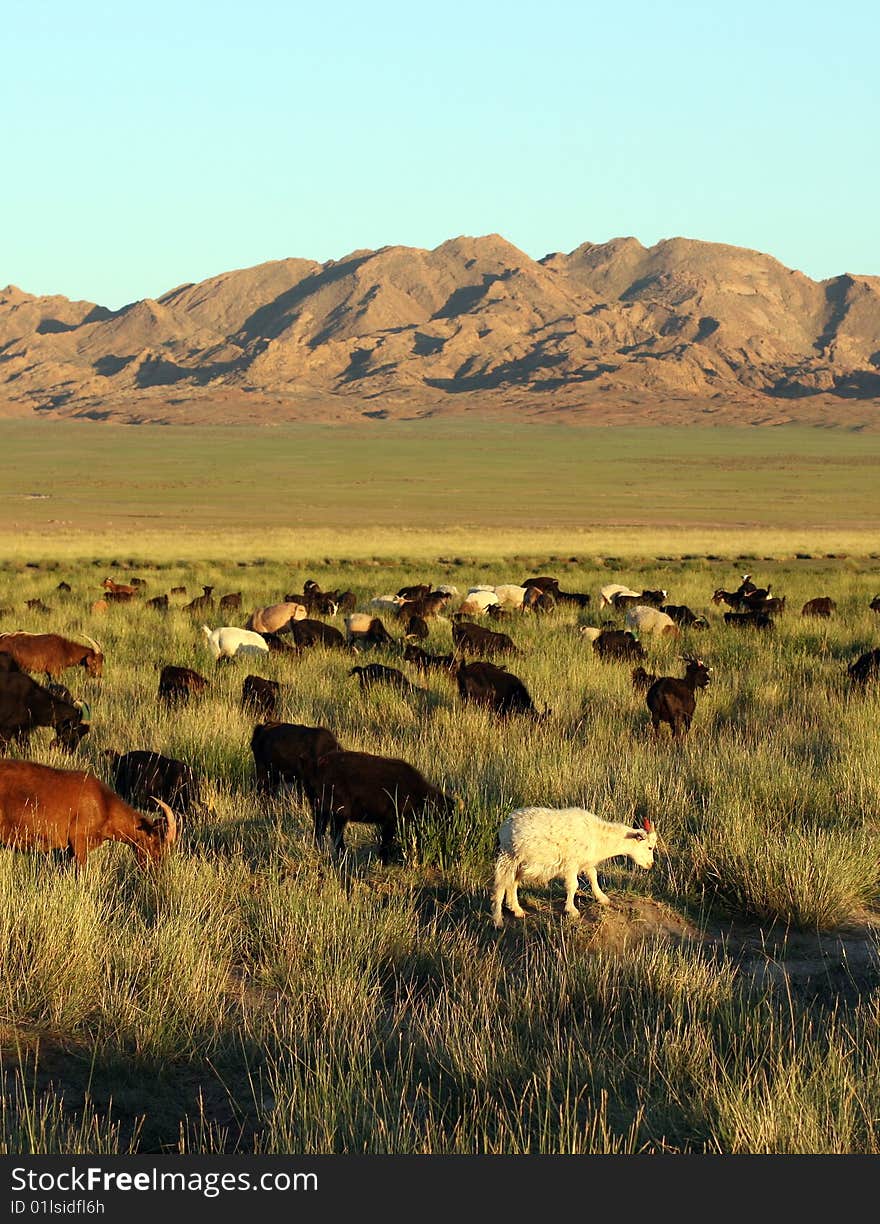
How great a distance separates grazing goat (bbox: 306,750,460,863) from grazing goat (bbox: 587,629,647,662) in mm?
9764

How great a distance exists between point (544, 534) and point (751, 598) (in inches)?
1181

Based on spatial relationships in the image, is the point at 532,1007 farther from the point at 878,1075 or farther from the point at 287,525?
the point at 287,525

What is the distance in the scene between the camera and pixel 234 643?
18.0 metres

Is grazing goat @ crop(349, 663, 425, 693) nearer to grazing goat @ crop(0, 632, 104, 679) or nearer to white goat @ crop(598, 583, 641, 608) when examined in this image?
grazing goat @ crop(0, 632, 104, 679)

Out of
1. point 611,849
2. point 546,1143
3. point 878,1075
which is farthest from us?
point 611,849

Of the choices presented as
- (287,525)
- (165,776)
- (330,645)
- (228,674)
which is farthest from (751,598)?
(287,525)

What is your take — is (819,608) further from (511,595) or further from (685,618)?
(511,595)

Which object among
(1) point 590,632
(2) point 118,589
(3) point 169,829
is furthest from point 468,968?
(2) point 118,589

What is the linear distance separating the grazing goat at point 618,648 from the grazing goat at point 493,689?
171 inches

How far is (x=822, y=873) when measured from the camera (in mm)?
6977

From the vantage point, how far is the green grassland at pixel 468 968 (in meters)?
4.49

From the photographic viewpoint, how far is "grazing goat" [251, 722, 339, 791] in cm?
914

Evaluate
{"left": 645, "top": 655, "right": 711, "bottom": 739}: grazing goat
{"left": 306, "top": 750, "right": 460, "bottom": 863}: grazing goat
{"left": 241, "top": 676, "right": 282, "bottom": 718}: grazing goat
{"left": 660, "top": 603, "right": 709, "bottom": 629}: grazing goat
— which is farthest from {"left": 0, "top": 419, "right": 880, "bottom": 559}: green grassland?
{"left": 306, "top": 750, "right": 460, "bottom": 863}: grazing goat

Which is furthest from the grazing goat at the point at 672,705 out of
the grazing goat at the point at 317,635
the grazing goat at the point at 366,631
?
the grazing goat at the point at 366,631
